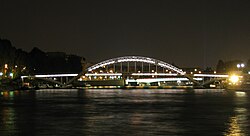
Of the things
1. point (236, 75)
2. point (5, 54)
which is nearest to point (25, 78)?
point (5, 54)

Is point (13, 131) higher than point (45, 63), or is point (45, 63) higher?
point (45, 63)

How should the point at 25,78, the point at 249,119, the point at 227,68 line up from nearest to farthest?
the point at 249,119 < the point at 25,78 < the point at 227,68

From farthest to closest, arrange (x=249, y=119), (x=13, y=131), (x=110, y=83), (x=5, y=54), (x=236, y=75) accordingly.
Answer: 1. (x=110, y=83)
2. (x=236, y=75)
3. (x=5, y=54)
4. (x=249, y=119)
5. (x=13, y=131)

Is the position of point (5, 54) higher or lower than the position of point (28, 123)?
higher

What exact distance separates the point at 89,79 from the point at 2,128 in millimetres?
138129

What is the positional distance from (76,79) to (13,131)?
4961 inches

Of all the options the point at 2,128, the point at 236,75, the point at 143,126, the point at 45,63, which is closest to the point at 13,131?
the point at 2,128

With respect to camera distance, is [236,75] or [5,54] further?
[236,75]

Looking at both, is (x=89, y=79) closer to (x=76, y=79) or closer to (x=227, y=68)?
(x=76, y=79)

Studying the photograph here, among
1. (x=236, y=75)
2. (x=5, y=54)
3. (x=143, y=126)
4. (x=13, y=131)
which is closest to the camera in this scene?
(x=13, y=131)

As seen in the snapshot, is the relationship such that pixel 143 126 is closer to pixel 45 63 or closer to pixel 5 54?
pixel 5 54

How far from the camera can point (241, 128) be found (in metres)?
22.1

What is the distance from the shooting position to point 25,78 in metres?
A: 130

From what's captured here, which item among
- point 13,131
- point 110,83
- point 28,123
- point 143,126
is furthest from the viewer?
point 110,83
